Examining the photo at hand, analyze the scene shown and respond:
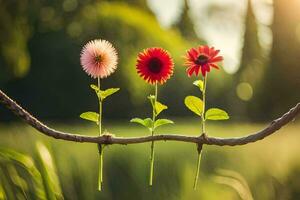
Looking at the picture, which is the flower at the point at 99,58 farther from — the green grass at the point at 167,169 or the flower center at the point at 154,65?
the green grass at the point at 167,169

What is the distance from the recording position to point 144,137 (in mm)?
829

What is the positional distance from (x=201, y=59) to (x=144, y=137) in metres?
0.13

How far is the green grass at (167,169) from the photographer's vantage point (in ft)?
4.75

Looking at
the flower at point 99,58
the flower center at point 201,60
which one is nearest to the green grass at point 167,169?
the flower at point 99,58

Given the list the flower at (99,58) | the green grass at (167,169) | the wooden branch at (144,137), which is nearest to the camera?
the wooden branch at (144,137)

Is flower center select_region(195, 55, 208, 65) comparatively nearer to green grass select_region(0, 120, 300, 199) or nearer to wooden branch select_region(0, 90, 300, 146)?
wooden branch select_region(0, 90, 300, 146)

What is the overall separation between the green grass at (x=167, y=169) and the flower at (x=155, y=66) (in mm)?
423

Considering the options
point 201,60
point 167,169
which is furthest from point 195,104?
point 167,169

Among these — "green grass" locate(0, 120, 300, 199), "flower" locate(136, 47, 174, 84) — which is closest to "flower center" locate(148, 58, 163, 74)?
"flower" locate(136, 47, 174, 84)

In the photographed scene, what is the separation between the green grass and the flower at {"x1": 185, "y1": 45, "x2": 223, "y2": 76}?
0.46 metres

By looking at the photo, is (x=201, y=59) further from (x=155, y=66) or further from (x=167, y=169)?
(x=167, y=169)

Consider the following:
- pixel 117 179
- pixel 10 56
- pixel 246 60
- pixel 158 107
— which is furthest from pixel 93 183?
pixel 246 60

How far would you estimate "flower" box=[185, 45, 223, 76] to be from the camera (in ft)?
2.88

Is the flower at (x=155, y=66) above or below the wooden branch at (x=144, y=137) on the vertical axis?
above
